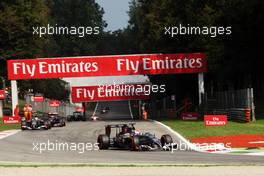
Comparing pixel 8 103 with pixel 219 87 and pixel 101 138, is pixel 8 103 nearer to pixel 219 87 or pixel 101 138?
pixel 219 87

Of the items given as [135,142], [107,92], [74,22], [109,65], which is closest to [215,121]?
[135,142]

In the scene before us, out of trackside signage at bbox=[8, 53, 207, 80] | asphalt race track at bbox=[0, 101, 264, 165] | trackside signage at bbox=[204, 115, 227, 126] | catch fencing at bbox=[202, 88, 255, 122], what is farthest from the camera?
trackside signage at bbox=[8, 53, 207, 80]

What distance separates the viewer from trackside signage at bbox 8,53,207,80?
52250 millimetres

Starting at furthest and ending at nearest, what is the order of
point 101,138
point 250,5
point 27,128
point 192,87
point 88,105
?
point 88,105, point 192,87, point 250,5, point 27,128, point 101,138

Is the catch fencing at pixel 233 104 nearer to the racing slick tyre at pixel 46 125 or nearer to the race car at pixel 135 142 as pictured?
the racing slick tyre at pixel 46 125

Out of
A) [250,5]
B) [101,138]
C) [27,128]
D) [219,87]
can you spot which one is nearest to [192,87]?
[219,87]

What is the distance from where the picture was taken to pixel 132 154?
20.7 metres

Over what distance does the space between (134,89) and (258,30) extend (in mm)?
16554

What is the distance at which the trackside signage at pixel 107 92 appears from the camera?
63.6m
